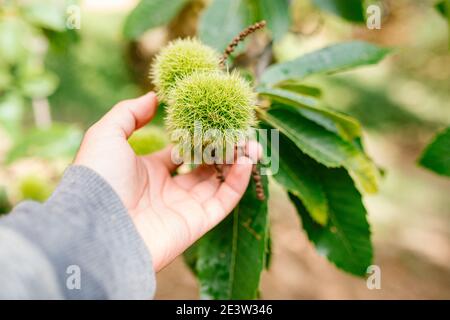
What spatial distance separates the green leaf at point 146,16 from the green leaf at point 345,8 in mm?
479

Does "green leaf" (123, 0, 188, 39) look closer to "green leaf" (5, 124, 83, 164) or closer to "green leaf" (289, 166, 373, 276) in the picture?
"green leaf" (5, 124, 83, 164)

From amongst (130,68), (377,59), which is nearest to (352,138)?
(377,59)

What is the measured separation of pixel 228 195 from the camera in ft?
3.53

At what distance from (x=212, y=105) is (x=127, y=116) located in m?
0.27

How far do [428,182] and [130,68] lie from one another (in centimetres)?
302

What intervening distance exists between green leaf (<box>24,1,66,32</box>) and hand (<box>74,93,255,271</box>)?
740mm

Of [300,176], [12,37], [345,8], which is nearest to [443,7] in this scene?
[345,8]

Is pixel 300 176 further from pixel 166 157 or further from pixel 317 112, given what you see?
pixel 166 157

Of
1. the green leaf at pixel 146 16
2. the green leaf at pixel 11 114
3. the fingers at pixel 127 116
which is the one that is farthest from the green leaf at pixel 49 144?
the fingers at pixel 127 116

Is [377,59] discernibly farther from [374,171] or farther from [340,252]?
[340,252]

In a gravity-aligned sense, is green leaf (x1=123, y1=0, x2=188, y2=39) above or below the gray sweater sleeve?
above

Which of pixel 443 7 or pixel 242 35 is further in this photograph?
pixel 443 7

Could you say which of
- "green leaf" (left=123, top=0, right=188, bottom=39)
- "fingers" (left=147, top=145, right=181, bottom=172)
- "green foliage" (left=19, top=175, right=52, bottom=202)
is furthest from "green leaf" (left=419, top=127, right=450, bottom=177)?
"green foliage" (left=19, top=175, right=52, bottom=202)

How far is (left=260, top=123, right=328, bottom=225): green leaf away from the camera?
1.03 meters
